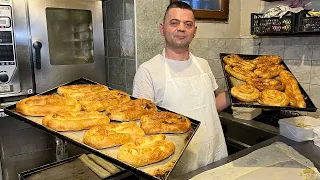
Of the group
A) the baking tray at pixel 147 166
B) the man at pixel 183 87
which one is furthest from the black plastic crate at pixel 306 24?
the baking tray at pixel 147 166

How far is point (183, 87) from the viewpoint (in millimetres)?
1775

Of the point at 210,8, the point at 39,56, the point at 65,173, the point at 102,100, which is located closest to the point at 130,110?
the point at 102,100

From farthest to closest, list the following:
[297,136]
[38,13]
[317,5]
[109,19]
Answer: [109,19] → [317,5] → [38,13] → [297,136]

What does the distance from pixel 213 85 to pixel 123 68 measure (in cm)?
85

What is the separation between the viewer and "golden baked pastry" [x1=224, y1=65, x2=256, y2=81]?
1619mm

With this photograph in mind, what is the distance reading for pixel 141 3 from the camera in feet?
7.10

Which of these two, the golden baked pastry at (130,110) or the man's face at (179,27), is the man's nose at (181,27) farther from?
the golden baked pastry at (130,110)

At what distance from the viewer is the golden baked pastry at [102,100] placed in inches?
47.9

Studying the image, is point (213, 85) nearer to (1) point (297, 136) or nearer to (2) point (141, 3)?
(1) point (297, 136)

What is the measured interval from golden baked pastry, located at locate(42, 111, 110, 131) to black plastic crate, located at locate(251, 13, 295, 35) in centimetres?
183

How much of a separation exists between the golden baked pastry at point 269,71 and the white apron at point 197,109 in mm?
354

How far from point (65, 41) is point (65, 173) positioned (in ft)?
3.92

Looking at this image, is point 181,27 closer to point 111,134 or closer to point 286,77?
point 286,77

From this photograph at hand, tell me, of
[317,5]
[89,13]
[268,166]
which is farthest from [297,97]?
[89,13]
